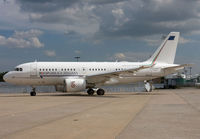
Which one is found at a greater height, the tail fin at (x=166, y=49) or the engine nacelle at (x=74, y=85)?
the tail fin at (x=166, y=49)

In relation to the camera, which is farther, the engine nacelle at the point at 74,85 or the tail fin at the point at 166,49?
the tail fin at the point at 166,49

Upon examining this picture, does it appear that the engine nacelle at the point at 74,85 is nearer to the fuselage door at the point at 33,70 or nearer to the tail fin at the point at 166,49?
the fuselage door at the point at 33,70

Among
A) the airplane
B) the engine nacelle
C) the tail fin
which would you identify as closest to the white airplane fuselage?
the airplane

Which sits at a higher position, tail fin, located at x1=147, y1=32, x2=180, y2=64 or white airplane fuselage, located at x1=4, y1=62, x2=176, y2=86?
tail fin, located at x1=147, y1=32, x2=180, y2=64

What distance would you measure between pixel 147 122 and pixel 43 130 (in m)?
3.52

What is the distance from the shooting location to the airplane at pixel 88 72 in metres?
26.2

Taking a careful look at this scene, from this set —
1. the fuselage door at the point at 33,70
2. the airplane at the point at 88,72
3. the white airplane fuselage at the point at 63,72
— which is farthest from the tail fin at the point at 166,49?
the fuselage door at the point at 33,70

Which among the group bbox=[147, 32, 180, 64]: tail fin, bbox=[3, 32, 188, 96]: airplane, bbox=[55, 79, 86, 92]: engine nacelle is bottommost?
bbox=[55, 79, 86, 92]: engine nacelle

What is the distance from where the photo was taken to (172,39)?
1185 inches

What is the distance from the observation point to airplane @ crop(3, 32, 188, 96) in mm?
26188

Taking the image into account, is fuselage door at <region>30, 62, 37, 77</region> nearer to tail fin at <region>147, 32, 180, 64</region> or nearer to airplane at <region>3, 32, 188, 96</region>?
airplane at <region>3, 32, 188, 96</region>

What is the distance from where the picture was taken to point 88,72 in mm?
28188

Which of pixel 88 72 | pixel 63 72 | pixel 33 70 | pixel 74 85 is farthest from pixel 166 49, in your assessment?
pixel 33 70

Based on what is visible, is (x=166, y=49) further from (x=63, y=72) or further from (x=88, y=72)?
(x=63, y=72)
